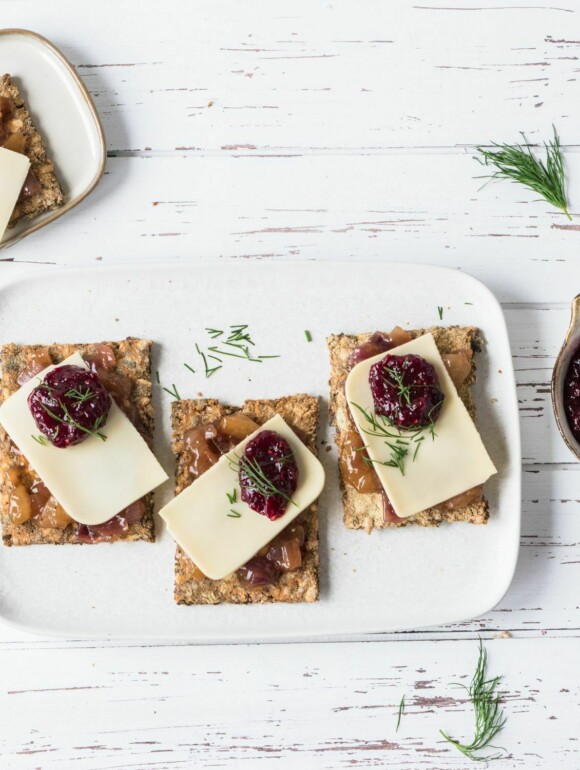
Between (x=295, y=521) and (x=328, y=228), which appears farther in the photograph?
(x=328, y=228)

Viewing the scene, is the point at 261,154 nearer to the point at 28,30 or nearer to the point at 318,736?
the point at 28,30

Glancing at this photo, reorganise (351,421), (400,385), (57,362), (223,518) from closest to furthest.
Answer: (400,385) < (223,518) < (351,421) < (57,362)

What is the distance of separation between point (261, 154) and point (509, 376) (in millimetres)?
1877

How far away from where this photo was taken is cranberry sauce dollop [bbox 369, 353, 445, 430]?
3.44 meters

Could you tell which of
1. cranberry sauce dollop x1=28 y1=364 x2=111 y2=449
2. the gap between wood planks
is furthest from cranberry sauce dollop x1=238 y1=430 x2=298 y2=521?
the gap between wood planks

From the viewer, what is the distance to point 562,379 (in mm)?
3658

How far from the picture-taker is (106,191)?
3.95 metres

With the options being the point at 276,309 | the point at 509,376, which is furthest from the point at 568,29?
the point at 276,309

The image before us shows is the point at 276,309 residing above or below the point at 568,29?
below

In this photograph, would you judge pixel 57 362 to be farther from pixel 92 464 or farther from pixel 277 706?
pixel 277 706

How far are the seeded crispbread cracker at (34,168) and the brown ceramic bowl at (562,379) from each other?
2858 millimetres

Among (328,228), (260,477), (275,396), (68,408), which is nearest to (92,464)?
(68,408)

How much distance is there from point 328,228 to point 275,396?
1.01m

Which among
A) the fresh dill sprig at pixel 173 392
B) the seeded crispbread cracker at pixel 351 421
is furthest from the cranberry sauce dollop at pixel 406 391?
the fresh dill sprig at pixel 173 392
